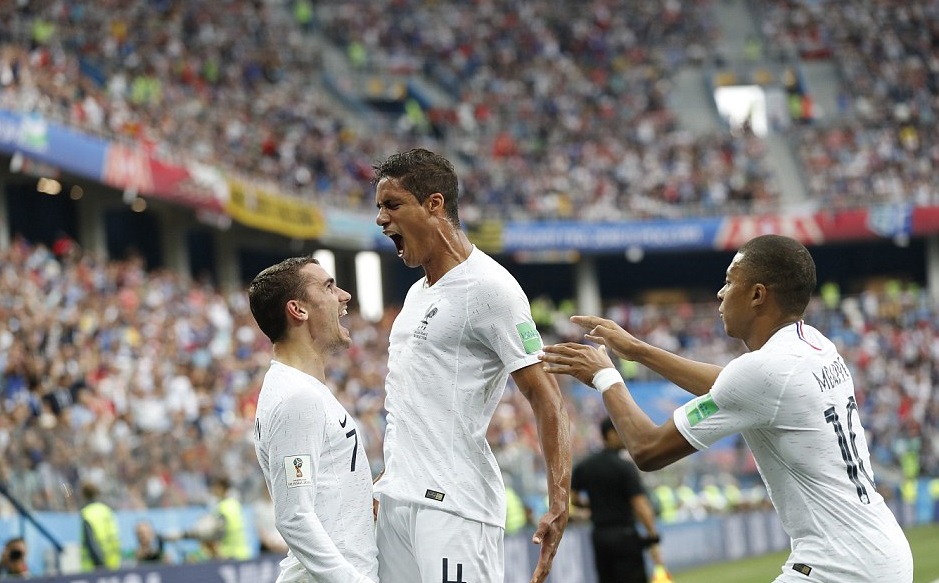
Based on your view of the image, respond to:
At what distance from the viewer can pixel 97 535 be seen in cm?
1258

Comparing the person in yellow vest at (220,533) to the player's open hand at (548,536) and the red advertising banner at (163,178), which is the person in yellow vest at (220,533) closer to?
the player's open hand at (548,536)

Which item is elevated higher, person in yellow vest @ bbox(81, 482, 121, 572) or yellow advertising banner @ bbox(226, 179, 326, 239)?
yellow advertising banner @ bbox(226, 179, 326, 239)

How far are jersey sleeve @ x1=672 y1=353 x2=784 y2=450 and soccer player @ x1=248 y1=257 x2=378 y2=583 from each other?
1.20 meters

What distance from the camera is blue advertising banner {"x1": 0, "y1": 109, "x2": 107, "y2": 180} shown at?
72.8 feet

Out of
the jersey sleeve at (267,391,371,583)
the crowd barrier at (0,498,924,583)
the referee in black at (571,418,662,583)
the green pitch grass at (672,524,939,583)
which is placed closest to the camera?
the jersey sleeve at (267,391,371,583)

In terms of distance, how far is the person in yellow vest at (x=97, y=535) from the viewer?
12391mm

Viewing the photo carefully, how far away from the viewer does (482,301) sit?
17.2 ft

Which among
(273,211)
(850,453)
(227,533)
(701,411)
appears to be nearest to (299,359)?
(701,411)

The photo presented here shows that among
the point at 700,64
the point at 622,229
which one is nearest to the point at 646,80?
the point at 700,64

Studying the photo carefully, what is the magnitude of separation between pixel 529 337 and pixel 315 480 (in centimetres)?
94

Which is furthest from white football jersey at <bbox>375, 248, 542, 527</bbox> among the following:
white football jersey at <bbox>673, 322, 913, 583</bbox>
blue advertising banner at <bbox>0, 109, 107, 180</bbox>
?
blue advertising banner at <bbox>0, 109, 107, 180</bbox>

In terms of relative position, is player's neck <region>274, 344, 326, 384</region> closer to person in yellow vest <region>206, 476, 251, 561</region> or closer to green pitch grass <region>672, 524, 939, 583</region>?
person in yellow vest <region>206, 476, 251, 561</region>

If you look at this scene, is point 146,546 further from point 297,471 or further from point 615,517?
point 297,471

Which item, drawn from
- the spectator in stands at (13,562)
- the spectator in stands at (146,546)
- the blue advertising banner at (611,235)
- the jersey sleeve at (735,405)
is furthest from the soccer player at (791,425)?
the blue advertising banner at (611,235)
